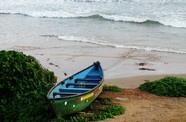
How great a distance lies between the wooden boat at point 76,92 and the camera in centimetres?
845

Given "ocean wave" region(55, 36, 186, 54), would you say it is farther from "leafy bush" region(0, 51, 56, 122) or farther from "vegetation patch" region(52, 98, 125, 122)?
"leafy bush" region(0, 51, 56, 122)

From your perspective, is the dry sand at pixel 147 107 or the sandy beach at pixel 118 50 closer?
the dry sand at pixel 147 107

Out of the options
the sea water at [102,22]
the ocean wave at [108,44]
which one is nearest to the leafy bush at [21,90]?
the ocean wave at [108,44]

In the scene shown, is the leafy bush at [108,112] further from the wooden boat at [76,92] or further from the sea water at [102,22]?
the sea water at [102,22]

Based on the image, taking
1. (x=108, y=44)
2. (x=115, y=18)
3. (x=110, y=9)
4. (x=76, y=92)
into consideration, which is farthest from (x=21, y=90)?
(x=110, y=9)

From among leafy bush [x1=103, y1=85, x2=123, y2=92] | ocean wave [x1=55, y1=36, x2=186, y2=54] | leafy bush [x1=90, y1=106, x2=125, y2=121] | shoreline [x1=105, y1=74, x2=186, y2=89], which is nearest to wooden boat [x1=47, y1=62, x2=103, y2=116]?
leafy bush [x1=90, y1=106, x2=125, y2=121]

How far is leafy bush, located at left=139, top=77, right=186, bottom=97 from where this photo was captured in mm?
10680

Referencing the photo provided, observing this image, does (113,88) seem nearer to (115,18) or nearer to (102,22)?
(102,22)

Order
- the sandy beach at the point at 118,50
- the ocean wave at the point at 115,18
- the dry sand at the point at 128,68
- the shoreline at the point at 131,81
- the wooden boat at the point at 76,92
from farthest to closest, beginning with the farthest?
the ocean wave at the point at 115,18 < the shoreline at the point at 131,81 < the sandy beach at the point at 118,50 < the dry sand at the point at 128,68 < the wooden boat at the point at 76,92

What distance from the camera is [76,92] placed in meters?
9.52

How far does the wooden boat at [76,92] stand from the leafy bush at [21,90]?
0.50 m

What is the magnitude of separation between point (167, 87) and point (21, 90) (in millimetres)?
4075

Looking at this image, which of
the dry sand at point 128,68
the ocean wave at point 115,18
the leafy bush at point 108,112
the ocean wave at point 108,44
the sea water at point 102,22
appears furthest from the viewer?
the ocean wave at point 115,18

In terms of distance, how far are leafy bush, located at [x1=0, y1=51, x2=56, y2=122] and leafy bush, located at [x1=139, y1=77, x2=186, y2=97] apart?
294cm
